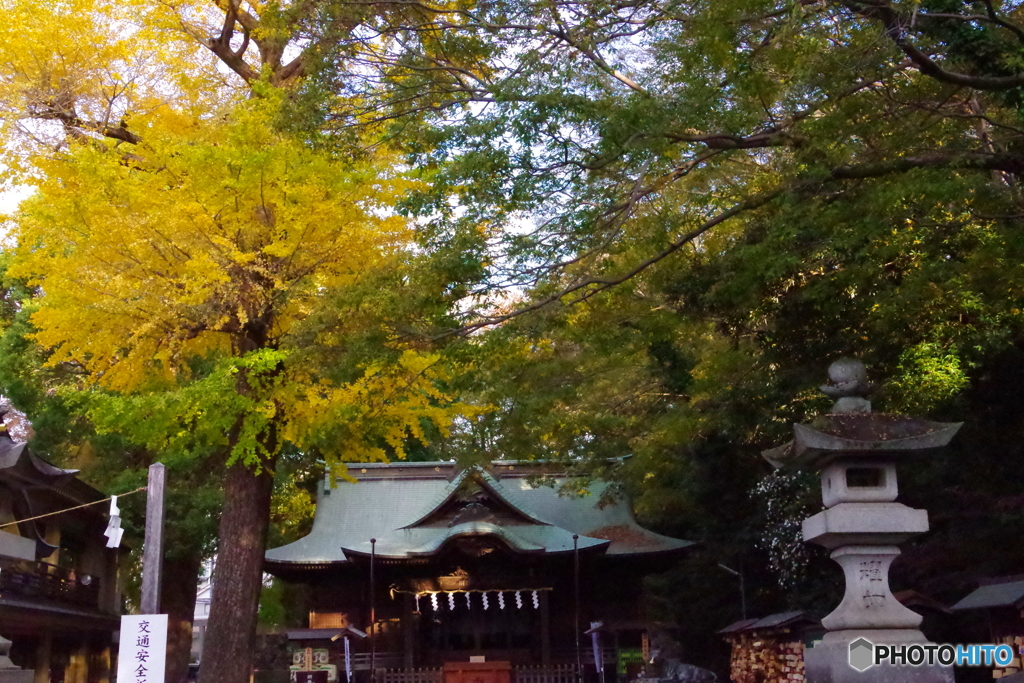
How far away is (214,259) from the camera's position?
11.7 m

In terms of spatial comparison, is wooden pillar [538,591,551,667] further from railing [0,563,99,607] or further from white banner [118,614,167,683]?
white banner [118,614,167,683]

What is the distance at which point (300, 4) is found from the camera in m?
10.2

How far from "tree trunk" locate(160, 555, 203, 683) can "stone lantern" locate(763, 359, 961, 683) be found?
18.9 meters

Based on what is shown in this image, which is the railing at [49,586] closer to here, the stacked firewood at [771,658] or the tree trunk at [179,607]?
the tree trunk at [179,607]

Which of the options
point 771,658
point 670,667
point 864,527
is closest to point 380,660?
point 670,667

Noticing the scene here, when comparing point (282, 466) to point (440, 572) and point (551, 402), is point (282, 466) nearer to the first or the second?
point (440, 572)

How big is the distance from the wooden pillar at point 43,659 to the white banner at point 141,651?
473 inches

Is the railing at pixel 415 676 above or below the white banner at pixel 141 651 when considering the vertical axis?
below

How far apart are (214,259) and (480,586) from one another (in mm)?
11104

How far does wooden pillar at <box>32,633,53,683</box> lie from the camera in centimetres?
1908

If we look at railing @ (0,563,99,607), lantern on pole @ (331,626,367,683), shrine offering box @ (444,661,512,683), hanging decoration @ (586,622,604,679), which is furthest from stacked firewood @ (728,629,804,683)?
railing @ (0,563,99,607)

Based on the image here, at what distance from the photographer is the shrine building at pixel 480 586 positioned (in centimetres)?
1966

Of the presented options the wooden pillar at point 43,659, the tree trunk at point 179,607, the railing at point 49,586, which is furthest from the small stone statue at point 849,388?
the tree trunk at point 179,607

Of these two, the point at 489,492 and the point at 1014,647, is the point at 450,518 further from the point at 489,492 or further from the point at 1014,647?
the point at 1014,647
